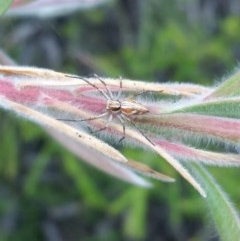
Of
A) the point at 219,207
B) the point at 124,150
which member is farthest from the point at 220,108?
the point at 124,150

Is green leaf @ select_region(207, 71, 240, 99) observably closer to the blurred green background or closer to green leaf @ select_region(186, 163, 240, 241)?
green leaf @ select_region(186, 163, 240, 241)

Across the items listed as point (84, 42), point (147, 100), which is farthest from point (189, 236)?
point (147, 100)

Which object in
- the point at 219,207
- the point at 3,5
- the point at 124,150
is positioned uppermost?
the point at 124,150

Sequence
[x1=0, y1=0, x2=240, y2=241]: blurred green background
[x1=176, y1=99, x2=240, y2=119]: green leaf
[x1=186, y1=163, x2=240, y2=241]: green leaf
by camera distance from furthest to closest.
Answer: [x1=0, y1=0, x2=240, y2=241]: blurred green background
[x1=186, y1=163, x2=240, y2=241]: green leaf
[x1=176, y1=99, x2=240, y2=119]: green leaf

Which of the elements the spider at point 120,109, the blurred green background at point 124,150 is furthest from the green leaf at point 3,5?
the blurred green background at point 124,150

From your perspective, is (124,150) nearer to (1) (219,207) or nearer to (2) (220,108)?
(1) (219,207)

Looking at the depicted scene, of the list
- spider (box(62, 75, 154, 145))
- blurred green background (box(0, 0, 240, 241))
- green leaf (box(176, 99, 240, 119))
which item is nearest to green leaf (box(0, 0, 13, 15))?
spider (box(62, 75, 154, 145))

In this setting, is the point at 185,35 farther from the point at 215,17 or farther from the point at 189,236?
the point at 189,236
